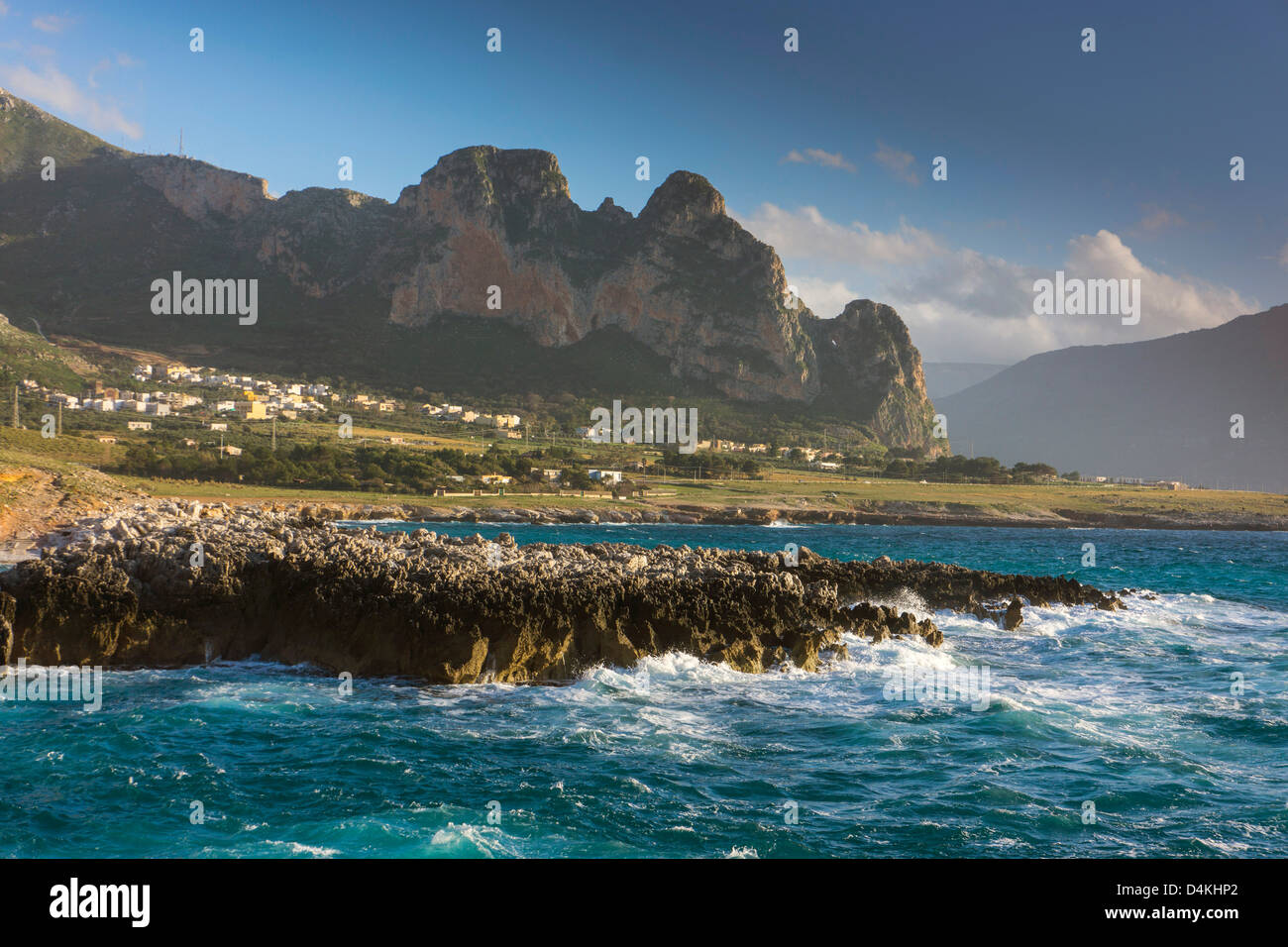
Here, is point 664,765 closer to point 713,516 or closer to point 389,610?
point 389,610

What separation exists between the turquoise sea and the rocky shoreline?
741 millimetres

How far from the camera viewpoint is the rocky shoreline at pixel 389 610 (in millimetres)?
18062

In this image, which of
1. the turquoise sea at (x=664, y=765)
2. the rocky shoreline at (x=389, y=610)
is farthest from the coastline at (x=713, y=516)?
the turquoise sea at (x=664, y=765)

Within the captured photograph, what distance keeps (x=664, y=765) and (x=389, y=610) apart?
7915 millimetres

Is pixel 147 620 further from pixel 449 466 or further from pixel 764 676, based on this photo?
pixel 449 466

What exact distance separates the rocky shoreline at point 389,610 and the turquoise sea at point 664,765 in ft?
2.43

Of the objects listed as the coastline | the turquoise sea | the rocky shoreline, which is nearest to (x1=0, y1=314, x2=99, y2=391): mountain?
the coastline

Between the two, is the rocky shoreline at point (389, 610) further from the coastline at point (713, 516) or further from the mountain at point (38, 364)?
the mountain at point (38, 364)

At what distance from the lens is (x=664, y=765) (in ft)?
43.3

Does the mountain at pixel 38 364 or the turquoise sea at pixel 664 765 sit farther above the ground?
the mountain at pixel 38 364
